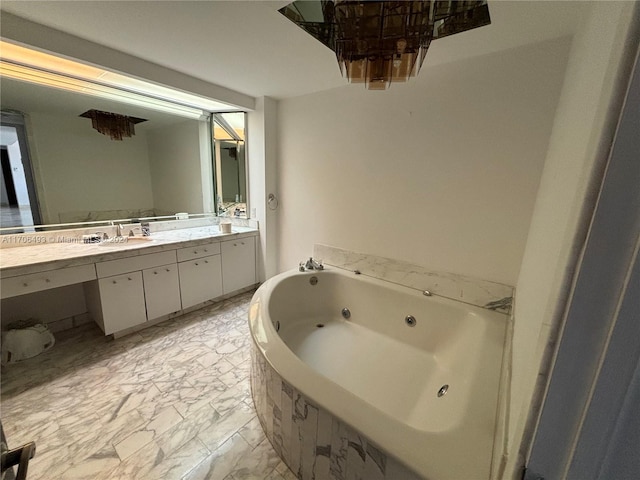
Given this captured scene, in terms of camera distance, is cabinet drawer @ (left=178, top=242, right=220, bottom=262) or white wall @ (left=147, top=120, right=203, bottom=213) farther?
white wall @ (left=147, top=120, right=203, bottom=213)

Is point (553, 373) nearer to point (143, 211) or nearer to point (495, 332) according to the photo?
point (495, 332)

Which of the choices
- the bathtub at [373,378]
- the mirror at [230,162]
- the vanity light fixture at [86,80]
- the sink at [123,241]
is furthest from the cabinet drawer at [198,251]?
the vanity light fixture at [86,80]

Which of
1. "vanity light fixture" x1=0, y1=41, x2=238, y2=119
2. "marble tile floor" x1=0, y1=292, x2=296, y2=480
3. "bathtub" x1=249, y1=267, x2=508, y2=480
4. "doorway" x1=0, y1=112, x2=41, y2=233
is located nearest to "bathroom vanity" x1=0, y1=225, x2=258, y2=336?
"doorway" x1=0, y1=112, x2=41, y2=233

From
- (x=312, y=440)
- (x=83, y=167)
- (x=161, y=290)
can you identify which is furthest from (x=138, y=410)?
(x=83, y=167)

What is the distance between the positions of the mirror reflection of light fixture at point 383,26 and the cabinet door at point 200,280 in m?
2.19

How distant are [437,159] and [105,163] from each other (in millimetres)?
2957

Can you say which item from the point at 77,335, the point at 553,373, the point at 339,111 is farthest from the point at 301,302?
the point at 553,373

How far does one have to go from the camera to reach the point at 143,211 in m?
2.66

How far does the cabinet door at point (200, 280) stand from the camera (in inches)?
98.3

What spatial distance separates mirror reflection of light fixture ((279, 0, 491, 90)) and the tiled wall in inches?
65.7

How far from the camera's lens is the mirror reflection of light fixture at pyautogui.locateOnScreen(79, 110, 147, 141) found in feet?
7.41

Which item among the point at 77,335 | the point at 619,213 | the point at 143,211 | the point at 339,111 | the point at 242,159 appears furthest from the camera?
the point at 242,159

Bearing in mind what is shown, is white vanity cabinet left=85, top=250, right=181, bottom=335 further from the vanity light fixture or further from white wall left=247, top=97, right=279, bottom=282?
the vanity light fixture

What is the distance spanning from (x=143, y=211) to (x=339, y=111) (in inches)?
90.1
